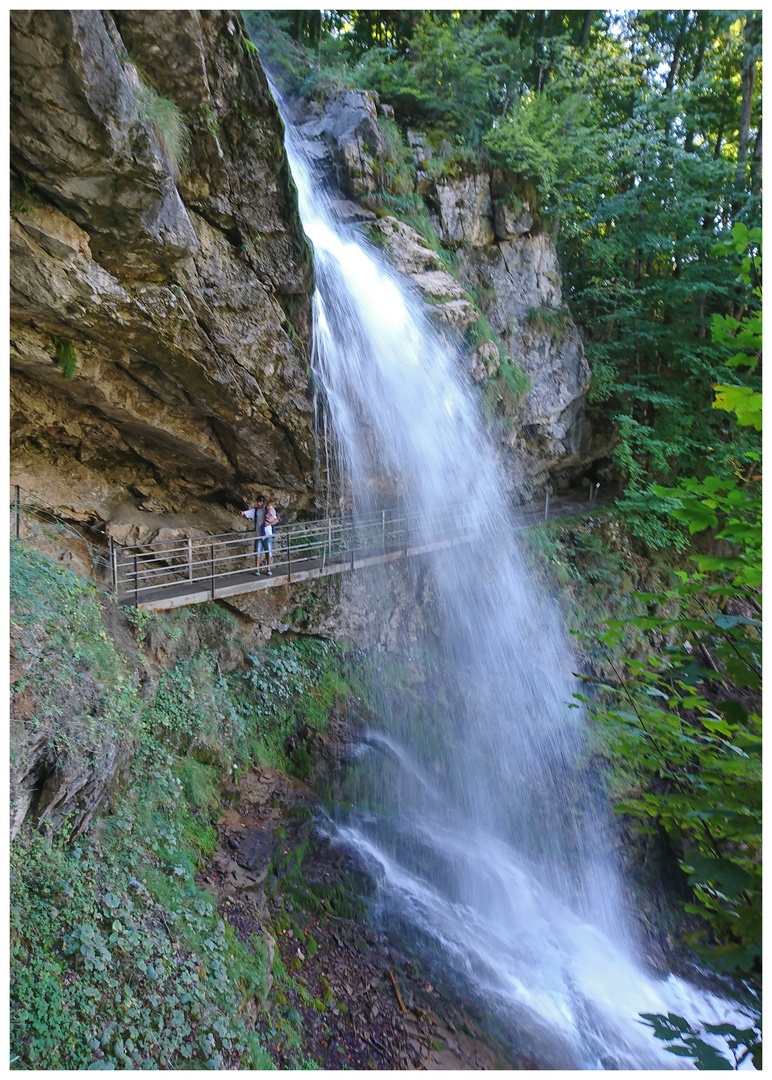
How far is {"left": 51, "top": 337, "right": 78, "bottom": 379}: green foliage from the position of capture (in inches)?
249

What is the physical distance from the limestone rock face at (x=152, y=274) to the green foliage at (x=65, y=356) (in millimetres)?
29

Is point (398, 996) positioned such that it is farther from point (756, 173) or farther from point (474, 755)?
point (756, 173)

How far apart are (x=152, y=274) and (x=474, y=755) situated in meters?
9.11

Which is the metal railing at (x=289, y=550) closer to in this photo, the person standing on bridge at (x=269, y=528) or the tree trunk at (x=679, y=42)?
the person standing on bridge at (x=269, y=528)

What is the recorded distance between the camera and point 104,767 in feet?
16.8

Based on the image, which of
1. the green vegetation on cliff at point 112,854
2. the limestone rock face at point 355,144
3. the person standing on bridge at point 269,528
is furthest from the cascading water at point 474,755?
the green vegetation on cliff at point 112,854

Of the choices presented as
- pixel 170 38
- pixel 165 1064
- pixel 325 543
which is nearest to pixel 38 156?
pixel 170 38

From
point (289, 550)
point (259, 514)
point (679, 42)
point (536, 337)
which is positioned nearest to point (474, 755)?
point (289, 550)

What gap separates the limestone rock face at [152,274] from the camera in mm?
4828

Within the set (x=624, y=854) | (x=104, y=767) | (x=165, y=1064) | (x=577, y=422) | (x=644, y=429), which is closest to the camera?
(x=165, y=1064)

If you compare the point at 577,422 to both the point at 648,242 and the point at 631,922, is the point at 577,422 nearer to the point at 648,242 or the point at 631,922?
the point at 648,242

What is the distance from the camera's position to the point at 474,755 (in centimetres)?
1023

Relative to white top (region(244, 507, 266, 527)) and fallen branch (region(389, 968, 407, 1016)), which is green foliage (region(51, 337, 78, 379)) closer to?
white top (region(244, 507, 266, 527))

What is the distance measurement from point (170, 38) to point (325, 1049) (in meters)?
10.0
